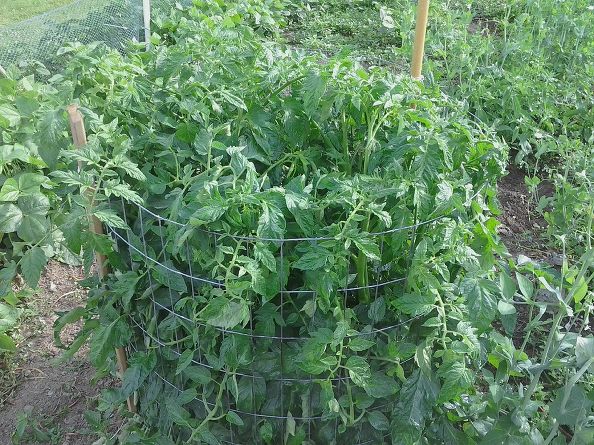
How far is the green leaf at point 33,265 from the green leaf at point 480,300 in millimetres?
1209

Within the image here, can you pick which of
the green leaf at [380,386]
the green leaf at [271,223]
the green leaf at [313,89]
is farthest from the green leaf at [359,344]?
the green leaf at [313,89]

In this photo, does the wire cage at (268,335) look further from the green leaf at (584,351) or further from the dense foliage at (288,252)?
the green leaf at (584,351)

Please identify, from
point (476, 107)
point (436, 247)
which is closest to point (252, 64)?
point (436, 247)

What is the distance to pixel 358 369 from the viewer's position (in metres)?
1.85

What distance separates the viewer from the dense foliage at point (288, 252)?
1.82m

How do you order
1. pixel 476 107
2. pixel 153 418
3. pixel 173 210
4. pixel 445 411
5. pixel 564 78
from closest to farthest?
pixel 173 210 < pixel 445 411 < pixel 153 418 < pixel 476 107 < pixel 564 78

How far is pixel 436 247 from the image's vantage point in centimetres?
185

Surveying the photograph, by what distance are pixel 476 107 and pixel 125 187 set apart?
2.46m

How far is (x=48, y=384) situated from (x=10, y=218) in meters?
0.82

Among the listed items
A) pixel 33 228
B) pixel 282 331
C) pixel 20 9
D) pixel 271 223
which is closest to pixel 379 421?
pixel 282 331

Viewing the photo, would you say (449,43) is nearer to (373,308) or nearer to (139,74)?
(139,74)

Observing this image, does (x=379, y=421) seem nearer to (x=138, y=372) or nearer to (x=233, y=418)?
(x=233, y=418)

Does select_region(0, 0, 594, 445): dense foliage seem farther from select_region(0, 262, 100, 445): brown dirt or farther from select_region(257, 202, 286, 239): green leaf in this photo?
select_region(0, 262, 100, 445): brown dirt

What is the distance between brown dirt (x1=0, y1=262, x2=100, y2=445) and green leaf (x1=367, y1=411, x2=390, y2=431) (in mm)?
1084
